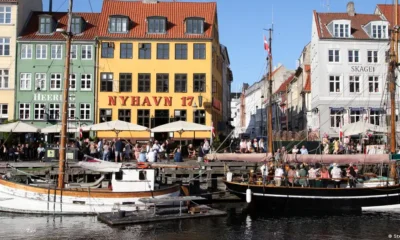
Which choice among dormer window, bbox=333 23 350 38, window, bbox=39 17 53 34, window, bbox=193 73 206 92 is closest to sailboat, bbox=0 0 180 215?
window, bbox=193 73 206 92

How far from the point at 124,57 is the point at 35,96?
29.7ft

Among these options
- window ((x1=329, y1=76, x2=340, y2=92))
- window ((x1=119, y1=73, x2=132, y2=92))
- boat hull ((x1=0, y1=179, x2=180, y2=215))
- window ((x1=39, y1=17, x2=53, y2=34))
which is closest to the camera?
boat hull ((x1=0, y1=179, x2=180, y2=215))

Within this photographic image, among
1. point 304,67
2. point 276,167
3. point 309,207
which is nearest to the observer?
point 309,207

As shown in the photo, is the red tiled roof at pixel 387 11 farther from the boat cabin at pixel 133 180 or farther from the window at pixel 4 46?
the window at pixel 4 46

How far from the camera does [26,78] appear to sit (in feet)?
160

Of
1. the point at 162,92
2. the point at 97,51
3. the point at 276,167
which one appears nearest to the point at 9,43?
the point at 97,51

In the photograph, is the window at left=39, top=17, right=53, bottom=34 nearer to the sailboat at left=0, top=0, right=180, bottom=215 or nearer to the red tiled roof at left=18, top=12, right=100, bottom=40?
the red tiled roof at left=18, top=12, right=100, bottom=40

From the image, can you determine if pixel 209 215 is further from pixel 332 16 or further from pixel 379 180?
pixel 332 16

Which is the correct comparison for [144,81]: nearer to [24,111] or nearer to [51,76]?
[51,76]

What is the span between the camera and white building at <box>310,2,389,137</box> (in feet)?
167

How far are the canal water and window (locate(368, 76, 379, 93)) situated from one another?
1038 inches

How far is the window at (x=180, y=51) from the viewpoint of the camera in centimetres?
4909

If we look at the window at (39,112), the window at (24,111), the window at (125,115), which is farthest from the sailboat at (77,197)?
the window at (24,111)

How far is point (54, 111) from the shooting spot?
4847 cm
